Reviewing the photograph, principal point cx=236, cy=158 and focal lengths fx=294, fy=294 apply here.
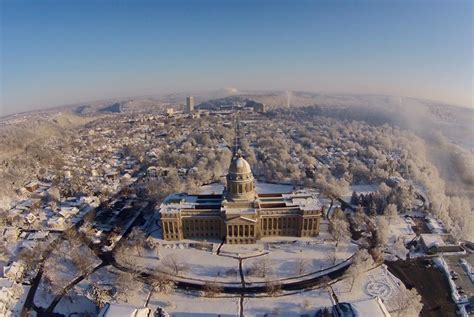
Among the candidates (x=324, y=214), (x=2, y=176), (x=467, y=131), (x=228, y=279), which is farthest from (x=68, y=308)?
(x=467, y=131)

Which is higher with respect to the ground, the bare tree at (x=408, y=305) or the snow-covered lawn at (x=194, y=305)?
the bare tree at (x=408, y=305)

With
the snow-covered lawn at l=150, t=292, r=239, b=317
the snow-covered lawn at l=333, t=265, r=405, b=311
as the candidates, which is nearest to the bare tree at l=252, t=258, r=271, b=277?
the snow-covered lawn at l=150, t=292, r=239, b=317

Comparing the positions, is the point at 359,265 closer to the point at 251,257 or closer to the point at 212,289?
the point at 251,257

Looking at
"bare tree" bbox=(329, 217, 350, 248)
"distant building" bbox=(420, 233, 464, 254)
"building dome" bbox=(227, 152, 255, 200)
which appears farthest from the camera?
"building dome" bbox=(227, 152, 255, 200)

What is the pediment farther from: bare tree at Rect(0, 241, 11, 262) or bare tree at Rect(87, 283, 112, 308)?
bare tree at Rect(0, 241, 11, 262)

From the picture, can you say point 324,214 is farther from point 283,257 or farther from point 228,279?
point 228,279

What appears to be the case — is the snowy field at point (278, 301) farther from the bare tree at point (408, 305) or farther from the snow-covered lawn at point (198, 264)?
the snow-covered lawn at point (198, 264)

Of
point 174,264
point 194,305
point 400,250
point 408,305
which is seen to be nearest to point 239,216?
point 174,264

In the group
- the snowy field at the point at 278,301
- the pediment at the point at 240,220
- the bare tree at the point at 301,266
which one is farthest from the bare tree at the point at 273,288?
the pediment at the point at 240,220
